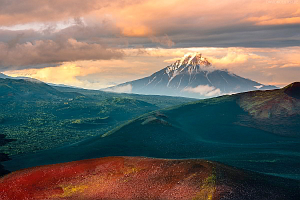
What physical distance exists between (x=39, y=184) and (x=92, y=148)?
60865 mm

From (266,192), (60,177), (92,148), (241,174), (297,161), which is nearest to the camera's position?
(266,192)

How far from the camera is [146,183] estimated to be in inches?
2987

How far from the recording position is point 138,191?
72.9 metres

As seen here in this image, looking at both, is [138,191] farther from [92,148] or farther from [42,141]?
A: [42,141]

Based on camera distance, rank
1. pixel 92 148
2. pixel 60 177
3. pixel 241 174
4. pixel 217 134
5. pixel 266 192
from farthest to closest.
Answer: pixel 217 134 < pixel 92 148 < pixel 60 177 < pixel 241 174 < pixel 266 192

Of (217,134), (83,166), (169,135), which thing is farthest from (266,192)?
(217,134)

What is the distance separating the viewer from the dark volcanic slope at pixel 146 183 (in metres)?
69.8

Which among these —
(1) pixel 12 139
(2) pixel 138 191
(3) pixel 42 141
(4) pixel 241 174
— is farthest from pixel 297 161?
(1) pixel 12 139

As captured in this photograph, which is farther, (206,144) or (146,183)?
(206,144)

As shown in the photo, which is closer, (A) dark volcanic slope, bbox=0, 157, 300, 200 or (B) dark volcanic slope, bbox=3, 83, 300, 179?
(A) dark volcanic slope, bbox=0, 157, 300, 200

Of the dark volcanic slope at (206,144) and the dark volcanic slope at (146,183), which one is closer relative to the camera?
the dark volcanic slope at (146,183)

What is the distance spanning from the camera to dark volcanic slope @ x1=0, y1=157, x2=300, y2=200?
229 feet

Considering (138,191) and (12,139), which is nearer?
(138,191)

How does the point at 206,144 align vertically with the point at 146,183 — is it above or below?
below
